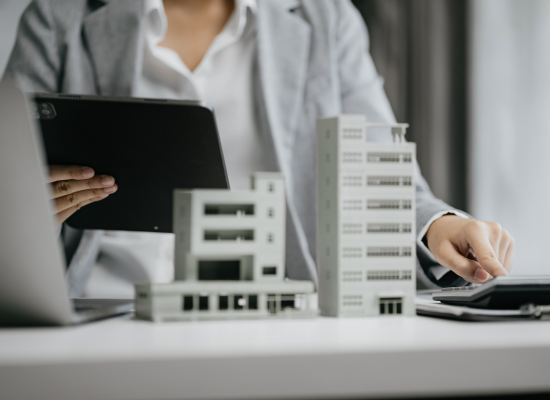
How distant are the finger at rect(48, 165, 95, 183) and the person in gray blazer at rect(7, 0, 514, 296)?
460 millimetres

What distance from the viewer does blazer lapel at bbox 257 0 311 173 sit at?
1203mm

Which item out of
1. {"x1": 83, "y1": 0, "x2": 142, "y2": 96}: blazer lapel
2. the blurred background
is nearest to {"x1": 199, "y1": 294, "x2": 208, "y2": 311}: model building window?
{"x1": 83, "y1": 0, "x2": 142, "y2": 96}: blazer lapel

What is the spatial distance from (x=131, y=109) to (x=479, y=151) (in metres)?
1.67

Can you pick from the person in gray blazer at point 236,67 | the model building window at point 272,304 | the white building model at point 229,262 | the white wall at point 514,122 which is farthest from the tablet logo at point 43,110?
the white wall at point 514,122

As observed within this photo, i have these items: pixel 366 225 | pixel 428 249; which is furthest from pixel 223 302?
pixel 428 249

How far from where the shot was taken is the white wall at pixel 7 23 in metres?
1.60

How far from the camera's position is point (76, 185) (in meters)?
0.62

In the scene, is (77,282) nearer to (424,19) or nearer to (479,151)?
(479,151)

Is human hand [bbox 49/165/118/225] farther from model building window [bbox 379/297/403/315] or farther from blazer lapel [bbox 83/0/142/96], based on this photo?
blazer lapel [bbox 83/0/142/96]

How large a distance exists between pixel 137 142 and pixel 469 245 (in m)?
0.45

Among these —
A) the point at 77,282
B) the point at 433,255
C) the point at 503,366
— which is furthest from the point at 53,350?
the point at 77,282

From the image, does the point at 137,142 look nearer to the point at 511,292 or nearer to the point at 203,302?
the point at 203,302

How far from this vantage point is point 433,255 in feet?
2.23

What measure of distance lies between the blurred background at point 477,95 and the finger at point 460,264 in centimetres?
117
